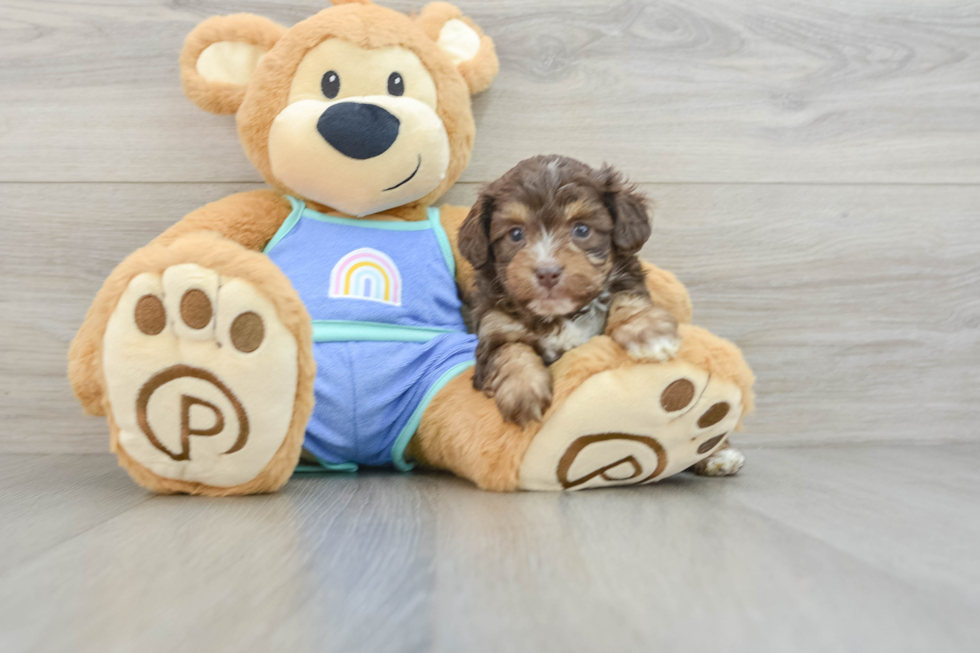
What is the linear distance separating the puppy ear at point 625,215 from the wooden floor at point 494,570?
1.59ft

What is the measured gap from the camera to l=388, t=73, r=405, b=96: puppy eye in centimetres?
153

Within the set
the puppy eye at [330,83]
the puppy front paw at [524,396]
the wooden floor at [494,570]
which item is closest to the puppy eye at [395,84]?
the puppy eye at [330,83]

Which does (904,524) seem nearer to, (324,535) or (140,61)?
(324,535)

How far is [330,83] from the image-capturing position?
1.50 m

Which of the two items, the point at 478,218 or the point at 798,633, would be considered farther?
the point at 478,218

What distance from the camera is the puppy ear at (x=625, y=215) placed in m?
1.32

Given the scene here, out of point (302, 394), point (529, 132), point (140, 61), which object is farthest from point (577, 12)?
point (302, 394)

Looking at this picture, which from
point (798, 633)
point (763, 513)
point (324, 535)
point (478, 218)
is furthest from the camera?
point (478, 218)

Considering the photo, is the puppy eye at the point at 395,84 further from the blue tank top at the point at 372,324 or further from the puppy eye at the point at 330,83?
the blue tank top at the point at 372,324

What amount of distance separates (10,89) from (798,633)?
2161 millimetres

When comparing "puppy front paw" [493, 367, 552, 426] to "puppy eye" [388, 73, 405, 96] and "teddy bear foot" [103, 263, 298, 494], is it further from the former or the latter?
"puppy eye" [388, 73, 405, 96]

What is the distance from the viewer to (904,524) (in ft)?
3.38

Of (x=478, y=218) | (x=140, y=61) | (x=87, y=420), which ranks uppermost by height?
(x=140, y=61)

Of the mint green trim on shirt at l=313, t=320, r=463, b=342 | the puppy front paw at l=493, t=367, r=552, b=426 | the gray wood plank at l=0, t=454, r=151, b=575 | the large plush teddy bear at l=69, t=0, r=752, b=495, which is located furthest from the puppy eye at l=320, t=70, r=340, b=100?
the gray wood plank at l=0, t=454, r=151, b=575
